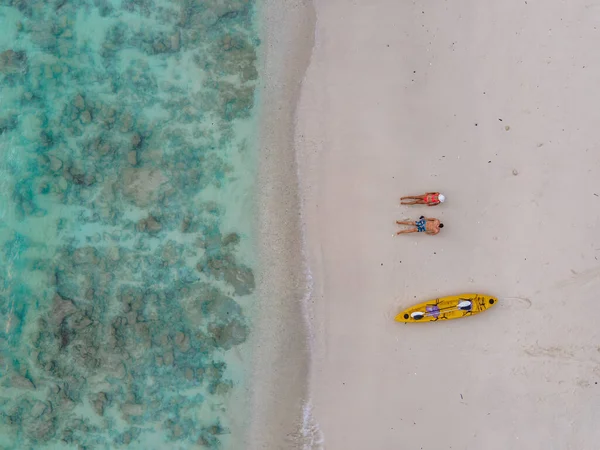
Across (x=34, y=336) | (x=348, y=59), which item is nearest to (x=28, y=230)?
(x=34, y=336)

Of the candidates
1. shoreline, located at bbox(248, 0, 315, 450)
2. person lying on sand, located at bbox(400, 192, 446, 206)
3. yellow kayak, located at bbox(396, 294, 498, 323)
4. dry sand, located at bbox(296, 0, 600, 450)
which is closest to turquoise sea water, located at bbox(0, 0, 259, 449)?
shoreline, located at bbox(248, 0, 315, 450)

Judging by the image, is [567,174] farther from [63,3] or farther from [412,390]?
[63,3]

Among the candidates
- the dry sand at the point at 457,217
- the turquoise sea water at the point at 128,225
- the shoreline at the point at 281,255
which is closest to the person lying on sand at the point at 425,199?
the dry sand at the point at 457,217

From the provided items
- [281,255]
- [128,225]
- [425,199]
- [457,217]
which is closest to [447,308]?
[457,217]

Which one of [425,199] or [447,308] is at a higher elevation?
[425,199]

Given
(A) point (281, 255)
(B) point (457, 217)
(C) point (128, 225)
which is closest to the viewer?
(B) point (457, 217)

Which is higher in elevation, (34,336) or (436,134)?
(436,134)

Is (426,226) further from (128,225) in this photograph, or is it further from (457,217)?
Answer: (128,225)
